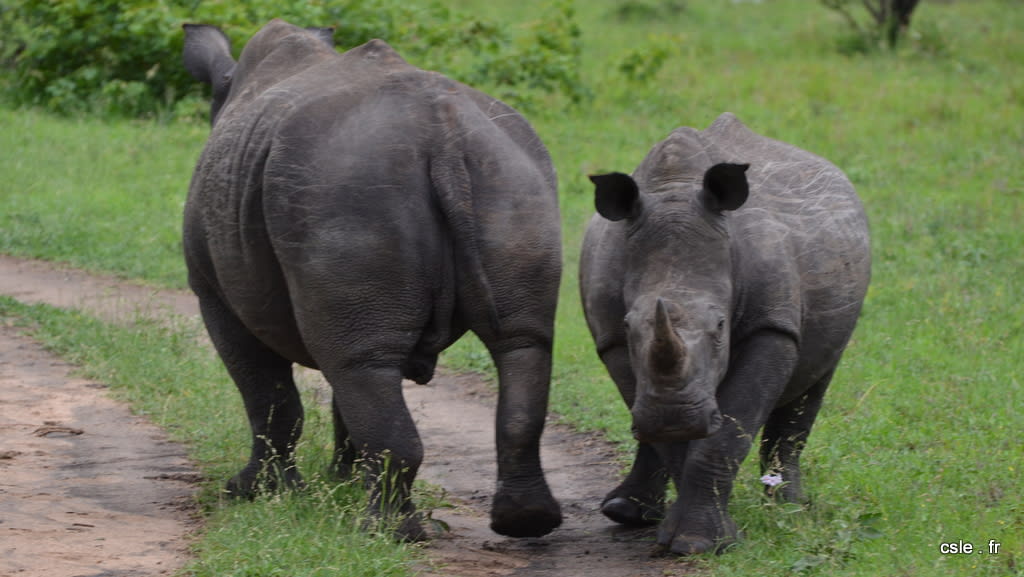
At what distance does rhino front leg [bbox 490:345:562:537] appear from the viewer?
544 centimetres

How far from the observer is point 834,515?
600cm

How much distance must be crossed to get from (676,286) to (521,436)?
31.6 inches

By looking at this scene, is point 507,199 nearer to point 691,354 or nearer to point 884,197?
point 691,354

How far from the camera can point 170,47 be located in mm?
14992

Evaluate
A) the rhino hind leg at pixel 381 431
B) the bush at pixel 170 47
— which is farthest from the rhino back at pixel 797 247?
the bush at pixel 170 47

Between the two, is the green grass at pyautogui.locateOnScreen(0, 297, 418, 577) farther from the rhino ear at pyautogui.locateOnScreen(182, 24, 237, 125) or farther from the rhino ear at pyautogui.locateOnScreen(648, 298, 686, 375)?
the rhino ear at pyautogui.locateOnScreen(182, 24, 237, 125)

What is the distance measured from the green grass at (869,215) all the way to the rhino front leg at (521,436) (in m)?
0.69

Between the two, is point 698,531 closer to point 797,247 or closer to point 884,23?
point 797,247

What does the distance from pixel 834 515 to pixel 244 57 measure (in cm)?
329

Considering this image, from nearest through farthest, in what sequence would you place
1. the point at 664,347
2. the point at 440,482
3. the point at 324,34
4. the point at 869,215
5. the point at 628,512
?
the point at 664,347
the point at 628,512
the point at 324,34
the point at 440,482
the point at 869,215

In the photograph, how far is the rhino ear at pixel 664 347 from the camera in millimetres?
4938

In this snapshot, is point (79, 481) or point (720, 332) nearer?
point (720, 332)

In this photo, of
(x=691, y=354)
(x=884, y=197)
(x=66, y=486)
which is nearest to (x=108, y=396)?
(x=66, y=486)

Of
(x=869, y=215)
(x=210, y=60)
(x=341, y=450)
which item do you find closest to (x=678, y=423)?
(x=341, y=450)
